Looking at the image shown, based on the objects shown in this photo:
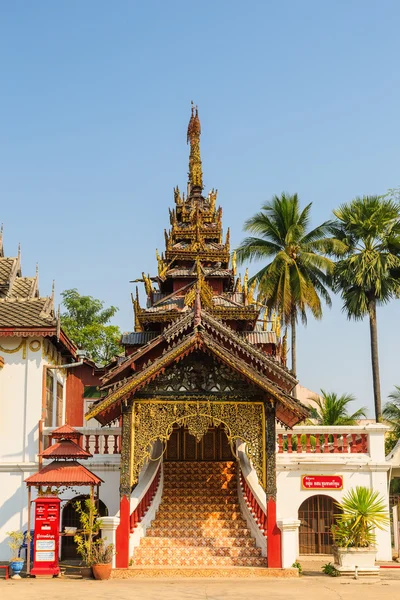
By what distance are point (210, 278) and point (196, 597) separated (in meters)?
15.4

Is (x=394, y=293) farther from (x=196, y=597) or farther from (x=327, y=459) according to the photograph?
(x=196, y=597)

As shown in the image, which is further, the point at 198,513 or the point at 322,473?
the point at 322,473

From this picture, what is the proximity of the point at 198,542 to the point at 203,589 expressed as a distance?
283cm

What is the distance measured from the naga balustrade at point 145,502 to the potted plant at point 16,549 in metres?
2.45

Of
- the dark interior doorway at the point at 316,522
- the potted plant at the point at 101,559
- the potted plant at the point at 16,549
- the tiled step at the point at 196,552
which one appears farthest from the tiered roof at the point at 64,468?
the dark interior doorway at the point at 316,522

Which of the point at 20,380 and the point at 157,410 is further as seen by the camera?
the point at 20,380

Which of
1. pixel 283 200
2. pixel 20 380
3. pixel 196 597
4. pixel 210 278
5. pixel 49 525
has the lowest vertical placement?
pixel 196 597

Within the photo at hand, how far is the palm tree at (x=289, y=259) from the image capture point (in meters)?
38.1

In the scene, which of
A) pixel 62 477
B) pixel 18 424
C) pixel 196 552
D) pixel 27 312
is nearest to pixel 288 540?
pixel 196 552

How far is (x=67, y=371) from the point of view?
2342 centimetres

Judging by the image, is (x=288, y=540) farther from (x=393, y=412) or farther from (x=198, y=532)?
(x=393, y=412)

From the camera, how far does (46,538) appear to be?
15.5m

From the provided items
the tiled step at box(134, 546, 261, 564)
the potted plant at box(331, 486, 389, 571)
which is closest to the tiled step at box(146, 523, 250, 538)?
the tiled step at box(134, 546, 261, 564)

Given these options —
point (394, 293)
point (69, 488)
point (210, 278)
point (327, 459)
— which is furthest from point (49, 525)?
point (394, 293)
